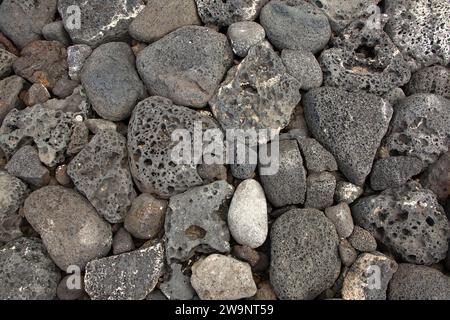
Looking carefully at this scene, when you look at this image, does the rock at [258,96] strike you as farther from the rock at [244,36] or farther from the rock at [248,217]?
the rock at [248,217]

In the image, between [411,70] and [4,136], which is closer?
[4,136]

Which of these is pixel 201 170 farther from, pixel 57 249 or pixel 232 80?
pixel 57 249

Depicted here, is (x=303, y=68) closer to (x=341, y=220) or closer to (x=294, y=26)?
(x=294, y=26)

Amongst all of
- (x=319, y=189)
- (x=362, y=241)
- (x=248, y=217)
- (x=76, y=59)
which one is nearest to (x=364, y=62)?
(x=319, y=189)

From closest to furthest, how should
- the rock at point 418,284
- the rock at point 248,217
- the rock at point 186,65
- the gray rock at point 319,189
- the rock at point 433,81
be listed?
the rock at point 418,284, the rock at point 248,217, the gray rock at point 319,189, the rock at point 186,65, the rock at point 433,81

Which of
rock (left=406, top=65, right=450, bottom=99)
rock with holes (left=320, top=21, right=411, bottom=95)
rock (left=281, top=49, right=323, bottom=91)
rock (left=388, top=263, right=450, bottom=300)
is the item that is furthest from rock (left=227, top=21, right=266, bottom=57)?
rock (left=388, top=263, right=450, bottom=300)

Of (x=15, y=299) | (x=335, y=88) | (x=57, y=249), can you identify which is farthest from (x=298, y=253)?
(x=15, y=299)

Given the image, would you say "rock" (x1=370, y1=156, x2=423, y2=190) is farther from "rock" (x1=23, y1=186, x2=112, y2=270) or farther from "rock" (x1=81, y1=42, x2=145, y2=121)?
"rock" (x1=23, y1=186, x2=112, y2=270)

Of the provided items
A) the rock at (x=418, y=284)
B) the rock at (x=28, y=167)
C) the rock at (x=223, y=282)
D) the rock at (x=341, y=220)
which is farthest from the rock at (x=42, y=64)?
the rock at (x=418, y=284)
